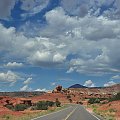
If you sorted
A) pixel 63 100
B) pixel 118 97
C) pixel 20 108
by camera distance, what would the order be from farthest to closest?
pixel 63 100 < pixel 118 97 < pixel 20 108

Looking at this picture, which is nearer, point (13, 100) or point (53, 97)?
point (13, 100)

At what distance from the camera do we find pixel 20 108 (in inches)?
3418

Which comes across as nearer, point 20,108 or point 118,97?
point 20,108

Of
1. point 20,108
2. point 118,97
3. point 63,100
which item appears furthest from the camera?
point 63,100

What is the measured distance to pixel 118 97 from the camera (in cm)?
11394

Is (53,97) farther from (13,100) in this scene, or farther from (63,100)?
(13,100)

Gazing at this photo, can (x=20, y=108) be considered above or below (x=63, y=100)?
below

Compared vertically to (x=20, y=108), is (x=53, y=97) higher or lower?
higher

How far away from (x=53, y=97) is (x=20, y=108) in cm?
11357

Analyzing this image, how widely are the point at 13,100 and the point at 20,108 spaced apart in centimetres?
3180

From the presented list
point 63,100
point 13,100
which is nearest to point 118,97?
point 13,100

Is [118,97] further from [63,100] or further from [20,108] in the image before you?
[63,100]

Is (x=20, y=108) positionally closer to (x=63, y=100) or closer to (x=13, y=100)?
(x=13, y=100)

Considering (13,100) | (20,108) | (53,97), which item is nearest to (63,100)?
(53,97)
